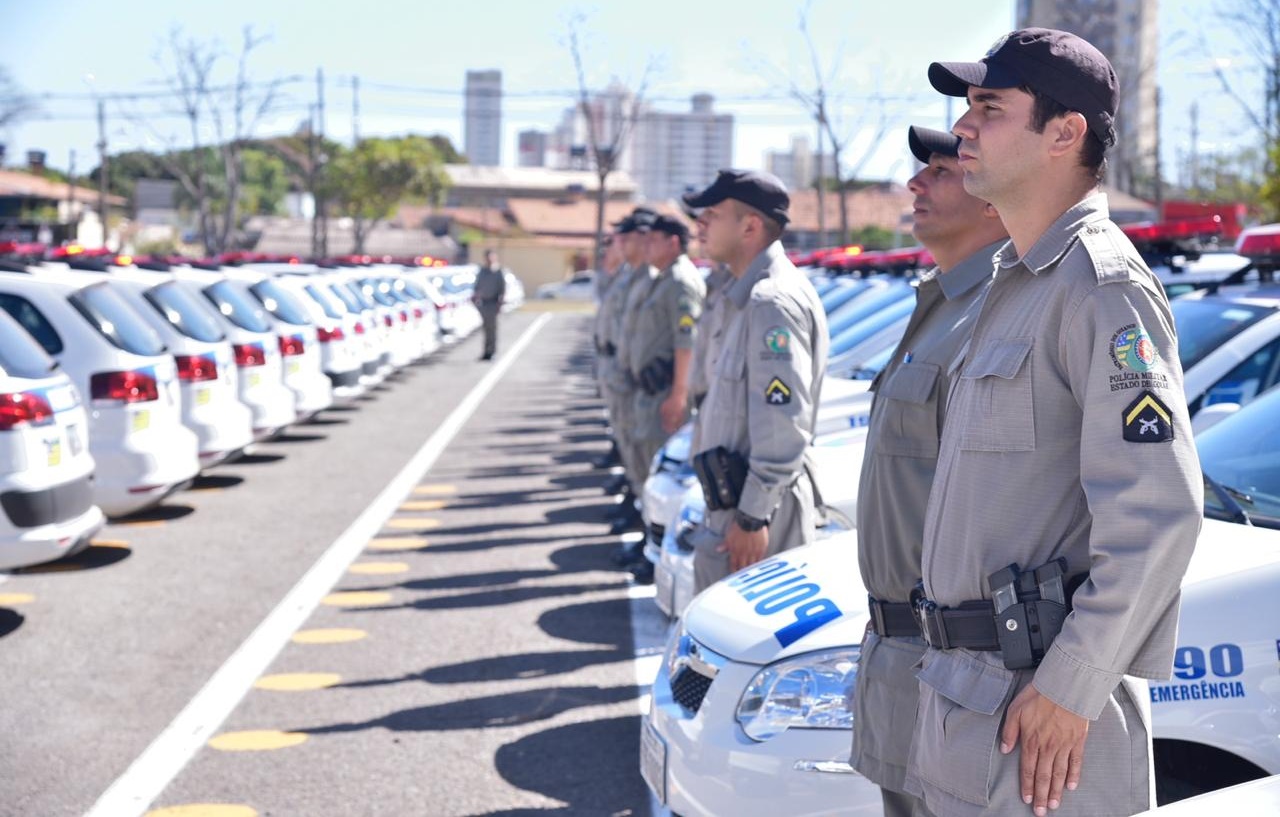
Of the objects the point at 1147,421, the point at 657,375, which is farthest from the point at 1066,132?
the point at 657,375

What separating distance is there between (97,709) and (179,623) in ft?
4.92

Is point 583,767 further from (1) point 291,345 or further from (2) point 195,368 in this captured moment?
(1) point 291,345

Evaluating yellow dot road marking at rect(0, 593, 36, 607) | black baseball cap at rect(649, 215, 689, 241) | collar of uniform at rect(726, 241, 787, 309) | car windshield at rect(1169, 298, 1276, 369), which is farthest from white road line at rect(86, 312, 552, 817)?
car windshield at rect(1169, 298, 1276, 369)

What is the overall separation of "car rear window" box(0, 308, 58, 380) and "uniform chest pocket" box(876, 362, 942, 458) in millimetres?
5578

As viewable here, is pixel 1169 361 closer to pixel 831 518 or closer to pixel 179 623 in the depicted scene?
pixel 831 518

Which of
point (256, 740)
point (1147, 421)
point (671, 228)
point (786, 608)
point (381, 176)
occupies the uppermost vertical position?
point (381, 176)

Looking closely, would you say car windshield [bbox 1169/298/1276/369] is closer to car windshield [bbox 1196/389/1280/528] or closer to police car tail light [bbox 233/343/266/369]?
car windshield [bbox 1196/389/1280/528]

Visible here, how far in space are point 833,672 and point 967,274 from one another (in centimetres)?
106

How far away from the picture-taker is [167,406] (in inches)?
404

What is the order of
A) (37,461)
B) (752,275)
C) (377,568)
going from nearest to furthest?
(752,275) → (37,461) → (377,568)

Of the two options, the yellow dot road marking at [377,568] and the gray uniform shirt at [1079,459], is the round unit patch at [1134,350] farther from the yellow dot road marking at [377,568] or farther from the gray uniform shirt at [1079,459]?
the yellow dot road marking at [377,568]

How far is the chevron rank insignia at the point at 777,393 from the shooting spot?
4930mm

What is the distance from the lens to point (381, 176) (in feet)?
230

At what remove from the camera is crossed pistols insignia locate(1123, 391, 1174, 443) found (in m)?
2.45
